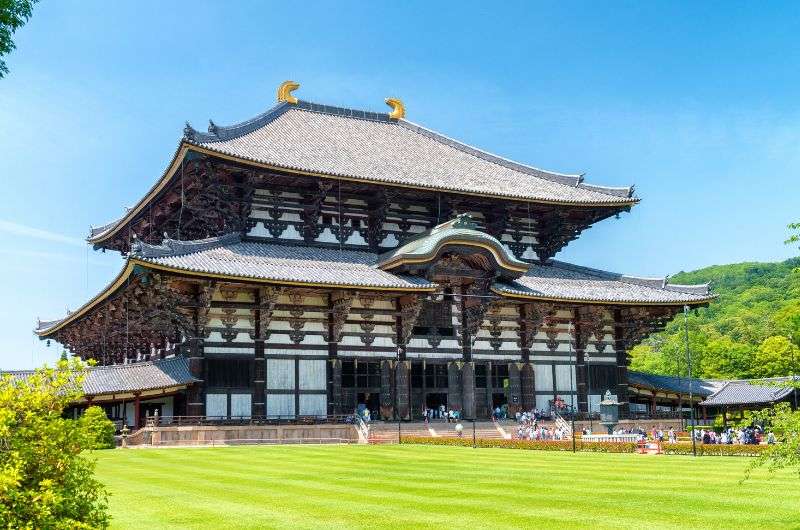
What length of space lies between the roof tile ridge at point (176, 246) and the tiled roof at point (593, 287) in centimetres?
1607

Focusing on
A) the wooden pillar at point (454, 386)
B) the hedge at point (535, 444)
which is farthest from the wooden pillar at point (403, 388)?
the hedge at point (535, 444)

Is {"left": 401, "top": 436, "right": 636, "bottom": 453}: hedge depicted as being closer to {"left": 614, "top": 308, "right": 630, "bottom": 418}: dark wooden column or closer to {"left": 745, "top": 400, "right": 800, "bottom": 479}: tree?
{"left": 614, "top": 308, "right": 630, "bottom": 418}: dark wooden column

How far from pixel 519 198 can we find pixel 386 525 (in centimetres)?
4219

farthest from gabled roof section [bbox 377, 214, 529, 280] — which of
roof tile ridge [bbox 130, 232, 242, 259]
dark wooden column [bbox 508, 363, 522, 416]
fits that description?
roof tile ridge [bbox 130, 232, 242, 259]

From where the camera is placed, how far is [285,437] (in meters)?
46.3

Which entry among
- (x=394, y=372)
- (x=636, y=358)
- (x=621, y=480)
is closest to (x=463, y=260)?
(x=394, y=372)

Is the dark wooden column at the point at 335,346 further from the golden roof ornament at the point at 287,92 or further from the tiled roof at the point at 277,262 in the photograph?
the golden roof ornament at the point at 287,92

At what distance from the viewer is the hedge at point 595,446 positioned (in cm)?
3488

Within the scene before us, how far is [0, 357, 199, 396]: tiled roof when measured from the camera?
46.1 m

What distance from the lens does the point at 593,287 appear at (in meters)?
57.8

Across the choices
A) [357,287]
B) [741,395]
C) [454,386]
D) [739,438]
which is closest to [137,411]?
[357,287]

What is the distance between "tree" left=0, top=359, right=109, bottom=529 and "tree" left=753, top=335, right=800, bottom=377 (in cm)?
9576

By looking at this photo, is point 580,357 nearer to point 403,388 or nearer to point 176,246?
point 403,388

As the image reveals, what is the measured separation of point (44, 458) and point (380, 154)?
166 feet
